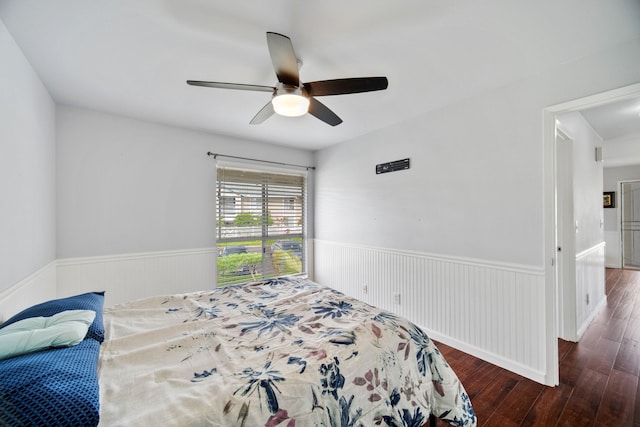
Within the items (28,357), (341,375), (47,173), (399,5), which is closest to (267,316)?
(341,375)

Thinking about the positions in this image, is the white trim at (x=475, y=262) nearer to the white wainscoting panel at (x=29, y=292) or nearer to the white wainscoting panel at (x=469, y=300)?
the white wainscoting panel at (x=469, y=300)

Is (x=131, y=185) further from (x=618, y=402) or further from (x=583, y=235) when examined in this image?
(x=583, y=235)

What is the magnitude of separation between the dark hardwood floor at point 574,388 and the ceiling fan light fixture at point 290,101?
2.38 m

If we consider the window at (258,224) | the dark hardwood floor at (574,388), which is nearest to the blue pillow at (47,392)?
the dark hardwood floor at (574,388)

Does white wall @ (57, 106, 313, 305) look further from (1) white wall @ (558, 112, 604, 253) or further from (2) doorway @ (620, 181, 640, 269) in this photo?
(2) doorway @ (620, 181, 640, 269)

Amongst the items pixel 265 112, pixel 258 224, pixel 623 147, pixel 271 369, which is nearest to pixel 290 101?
pixel 265 112

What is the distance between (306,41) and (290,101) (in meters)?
0.36

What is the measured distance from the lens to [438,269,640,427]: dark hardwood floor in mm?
1654

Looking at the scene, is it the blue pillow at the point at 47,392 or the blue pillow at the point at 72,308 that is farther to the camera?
the blue pillow at the point at 72,308

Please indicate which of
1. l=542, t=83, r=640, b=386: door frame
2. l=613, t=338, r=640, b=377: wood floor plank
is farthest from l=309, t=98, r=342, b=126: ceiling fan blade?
l=613, t=338, r=640, b=377: wood floor plank

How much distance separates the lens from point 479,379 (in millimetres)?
2049

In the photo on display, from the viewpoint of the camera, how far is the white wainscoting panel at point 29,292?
4.84 ft

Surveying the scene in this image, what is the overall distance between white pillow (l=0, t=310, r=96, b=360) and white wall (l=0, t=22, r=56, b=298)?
1.98 ft

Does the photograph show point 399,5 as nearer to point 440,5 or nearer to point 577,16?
point 440,5
